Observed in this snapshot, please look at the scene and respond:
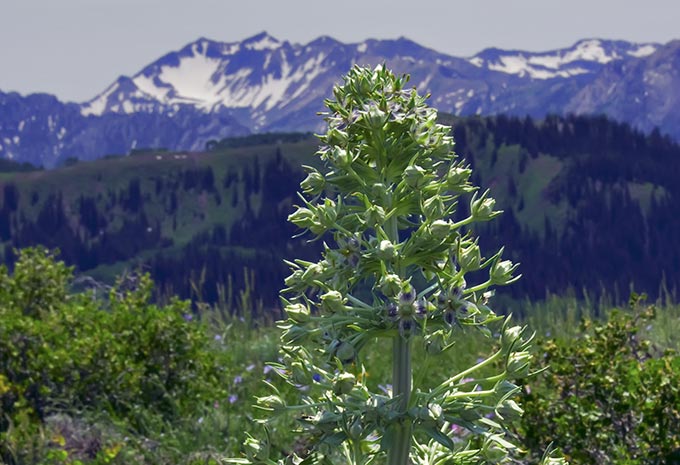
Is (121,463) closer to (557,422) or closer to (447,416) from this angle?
(557,422)

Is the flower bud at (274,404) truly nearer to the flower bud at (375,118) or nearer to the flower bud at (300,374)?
the flower bud at (300,374)

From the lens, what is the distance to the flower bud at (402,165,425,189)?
3.20 meters

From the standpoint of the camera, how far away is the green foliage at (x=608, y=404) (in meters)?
6.79

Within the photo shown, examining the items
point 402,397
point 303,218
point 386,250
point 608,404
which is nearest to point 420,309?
point 386,250

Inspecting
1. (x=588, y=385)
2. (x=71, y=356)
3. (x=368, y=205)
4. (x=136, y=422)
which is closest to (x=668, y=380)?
(x=588, y=385)

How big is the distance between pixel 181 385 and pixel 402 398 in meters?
7.96

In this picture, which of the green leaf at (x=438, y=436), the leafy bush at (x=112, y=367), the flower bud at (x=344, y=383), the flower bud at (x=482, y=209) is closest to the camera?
the green leaf at (x=438, y=436)

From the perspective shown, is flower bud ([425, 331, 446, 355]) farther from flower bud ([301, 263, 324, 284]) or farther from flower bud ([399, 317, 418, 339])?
flower bud ([301, 263, 324, 284])

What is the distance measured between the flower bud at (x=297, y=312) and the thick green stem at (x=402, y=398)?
1.12 ft

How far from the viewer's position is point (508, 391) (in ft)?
10.5

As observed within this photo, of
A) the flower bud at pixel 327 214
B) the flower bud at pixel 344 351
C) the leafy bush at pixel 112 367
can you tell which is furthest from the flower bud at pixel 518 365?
the leafy bush at pixel 112 367

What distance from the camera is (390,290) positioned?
3039mm

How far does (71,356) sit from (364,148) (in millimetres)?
7774

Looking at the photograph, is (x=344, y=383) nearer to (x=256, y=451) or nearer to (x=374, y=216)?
(x=256, y=451)
